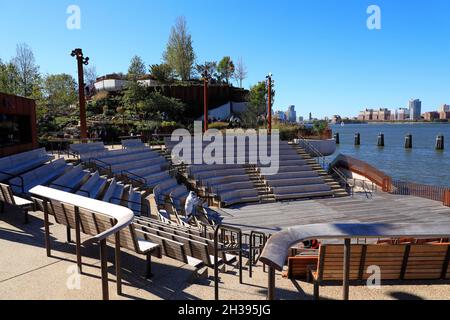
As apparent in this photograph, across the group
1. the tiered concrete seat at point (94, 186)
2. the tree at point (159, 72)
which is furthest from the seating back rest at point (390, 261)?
the tree at point (159, 72)

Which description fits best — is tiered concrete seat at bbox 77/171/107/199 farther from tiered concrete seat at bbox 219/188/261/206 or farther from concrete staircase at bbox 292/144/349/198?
concrete staircase at bbox 292/144/349/198

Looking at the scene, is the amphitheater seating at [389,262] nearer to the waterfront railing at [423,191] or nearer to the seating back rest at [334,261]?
the seating back rest at [334,261]

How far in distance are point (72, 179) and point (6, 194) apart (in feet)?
18.3

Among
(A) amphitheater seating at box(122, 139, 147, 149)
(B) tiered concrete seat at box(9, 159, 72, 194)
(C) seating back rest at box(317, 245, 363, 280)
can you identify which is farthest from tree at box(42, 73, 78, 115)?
(C) seating back rest at box(317, 245, 363, 280)

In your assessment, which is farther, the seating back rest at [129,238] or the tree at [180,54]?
the tree at [180,54]

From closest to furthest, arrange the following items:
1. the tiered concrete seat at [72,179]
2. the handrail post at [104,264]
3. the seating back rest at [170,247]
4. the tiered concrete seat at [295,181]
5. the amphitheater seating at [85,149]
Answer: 1. the handrail post at [104,264]
2. the seating back rest at [170,247]
3. the tiered concrete seat at [72,179]
4. the amphitheater seating at [85,149]
5. the tiered concrete seat at [295,181]

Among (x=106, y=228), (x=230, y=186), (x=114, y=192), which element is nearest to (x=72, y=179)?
(x=114, y=192)

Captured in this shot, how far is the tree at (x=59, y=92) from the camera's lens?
47.7 m

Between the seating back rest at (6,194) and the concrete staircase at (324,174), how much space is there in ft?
59.8

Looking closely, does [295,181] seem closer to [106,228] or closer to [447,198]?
[447,198]
